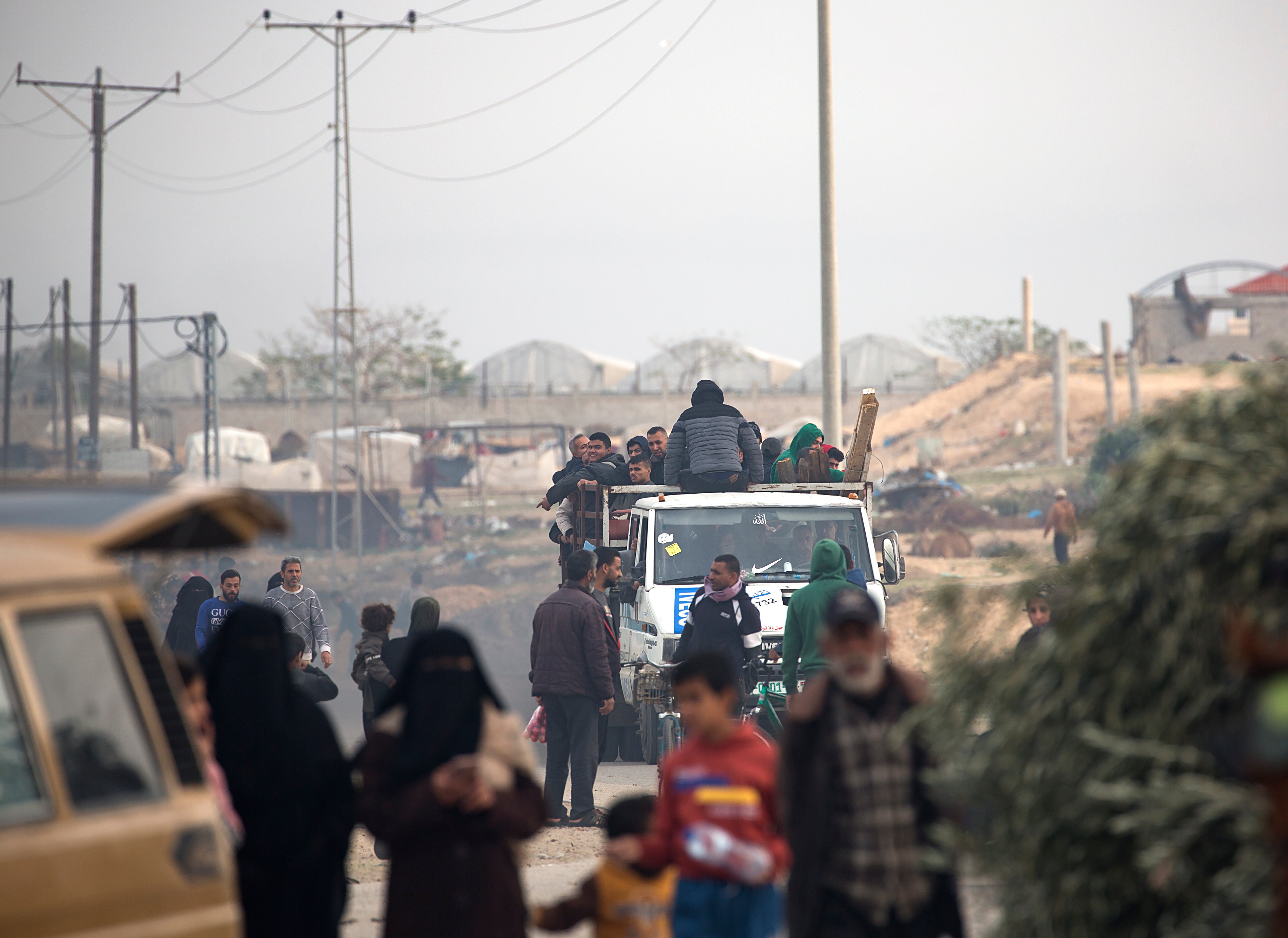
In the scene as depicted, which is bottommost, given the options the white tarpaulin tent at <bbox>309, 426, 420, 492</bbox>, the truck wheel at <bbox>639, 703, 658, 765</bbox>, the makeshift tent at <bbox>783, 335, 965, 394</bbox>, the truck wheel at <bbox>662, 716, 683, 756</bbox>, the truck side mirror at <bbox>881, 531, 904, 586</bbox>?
the truck wheel at <bbox>639, 703, 658, 765</bbox>

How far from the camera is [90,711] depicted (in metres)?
3.04

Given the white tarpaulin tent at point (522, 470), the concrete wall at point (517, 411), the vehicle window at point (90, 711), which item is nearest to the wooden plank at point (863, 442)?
the vehicle window at point (90, 711)

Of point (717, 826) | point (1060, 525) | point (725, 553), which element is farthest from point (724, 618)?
point (1060, 525)

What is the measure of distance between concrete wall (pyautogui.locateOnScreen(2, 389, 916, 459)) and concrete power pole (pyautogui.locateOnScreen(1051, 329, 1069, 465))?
50.3 ft

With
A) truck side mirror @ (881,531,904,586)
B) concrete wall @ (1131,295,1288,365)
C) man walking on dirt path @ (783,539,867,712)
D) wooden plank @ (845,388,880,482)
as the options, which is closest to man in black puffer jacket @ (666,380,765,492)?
wooden plank @ (845,388,880,482)

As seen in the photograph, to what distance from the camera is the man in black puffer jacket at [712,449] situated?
38.3 feet

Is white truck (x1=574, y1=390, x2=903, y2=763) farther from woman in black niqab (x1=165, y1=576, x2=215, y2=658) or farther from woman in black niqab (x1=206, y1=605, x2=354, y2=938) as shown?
woman in black niqab (x1=206, y1=605, x2=354, y2=938)

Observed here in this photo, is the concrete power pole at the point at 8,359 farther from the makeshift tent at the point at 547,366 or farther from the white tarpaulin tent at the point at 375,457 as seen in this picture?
the makeshift tent at the point at 547,366

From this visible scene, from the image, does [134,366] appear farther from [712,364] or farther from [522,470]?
[712,364]

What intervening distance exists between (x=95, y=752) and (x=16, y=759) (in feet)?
0.57

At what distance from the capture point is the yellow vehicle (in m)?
2.89

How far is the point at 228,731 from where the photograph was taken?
13.0 feet

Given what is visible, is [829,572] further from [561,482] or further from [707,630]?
[561,482]

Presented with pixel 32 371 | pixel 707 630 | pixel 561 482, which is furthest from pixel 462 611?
pixel 32 371
